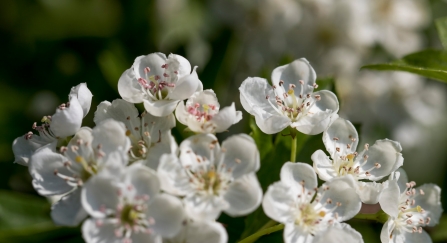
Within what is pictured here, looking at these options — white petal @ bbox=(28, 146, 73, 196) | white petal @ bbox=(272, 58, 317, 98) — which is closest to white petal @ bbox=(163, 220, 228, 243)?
white petal @ bbox=(28, 146, 73, 196)

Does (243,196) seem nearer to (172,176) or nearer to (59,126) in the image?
(172,176)

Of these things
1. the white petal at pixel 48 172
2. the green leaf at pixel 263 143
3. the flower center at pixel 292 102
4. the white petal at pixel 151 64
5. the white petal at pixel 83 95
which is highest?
the white petal at pixel 151 64

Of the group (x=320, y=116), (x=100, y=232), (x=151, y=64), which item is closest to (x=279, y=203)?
(x=320, y=116)

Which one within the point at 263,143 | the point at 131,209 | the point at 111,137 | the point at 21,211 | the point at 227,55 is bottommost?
the point at 21,211

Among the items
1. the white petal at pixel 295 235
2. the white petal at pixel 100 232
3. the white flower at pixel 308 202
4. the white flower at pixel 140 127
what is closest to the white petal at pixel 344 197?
the white flower at pixel 308 202

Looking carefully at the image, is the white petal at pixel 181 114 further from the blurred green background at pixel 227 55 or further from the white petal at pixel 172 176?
the blurred green background at pixel 227 55

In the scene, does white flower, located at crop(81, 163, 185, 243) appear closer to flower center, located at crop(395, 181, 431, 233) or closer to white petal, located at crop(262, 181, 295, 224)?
white petal, located at crop(262, 181, 295, 224)

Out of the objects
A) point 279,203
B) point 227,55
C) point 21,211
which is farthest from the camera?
point 227,55
